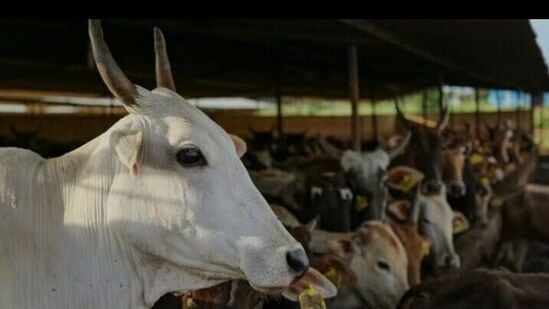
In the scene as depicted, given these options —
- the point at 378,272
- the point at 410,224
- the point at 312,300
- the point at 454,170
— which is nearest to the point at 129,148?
the point at 312,300

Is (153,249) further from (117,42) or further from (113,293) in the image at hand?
(117,42)

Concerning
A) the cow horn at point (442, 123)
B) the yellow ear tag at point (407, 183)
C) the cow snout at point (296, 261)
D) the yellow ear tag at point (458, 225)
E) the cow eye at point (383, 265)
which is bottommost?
the yellow ear tag at point (458, 225)

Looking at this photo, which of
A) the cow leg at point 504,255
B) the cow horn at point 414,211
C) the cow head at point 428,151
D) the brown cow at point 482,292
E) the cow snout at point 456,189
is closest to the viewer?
the brown cow at point 482,292

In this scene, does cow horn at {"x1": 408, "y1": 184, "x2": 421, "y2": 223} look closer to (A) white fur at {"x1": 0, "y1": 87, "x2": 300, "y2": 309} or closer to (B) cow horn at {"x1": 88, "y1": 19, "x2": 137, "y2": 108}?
(A) white fur at {"x1": 0, "y1": 87, "x2": 300, "y2": 309}

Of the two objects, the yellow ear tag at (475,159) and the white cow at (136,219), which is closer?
the white cow at (136,219)

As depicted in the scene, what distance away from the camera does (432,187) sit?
340 inches

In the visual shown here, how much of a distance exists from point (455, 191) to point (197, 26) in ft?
A: 13.1

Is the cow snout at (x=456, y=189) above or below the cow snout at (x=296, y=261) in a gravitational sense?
below

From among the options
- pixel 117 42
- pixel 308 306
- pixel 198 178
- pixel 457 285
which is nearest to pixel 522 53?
pixel 117 42

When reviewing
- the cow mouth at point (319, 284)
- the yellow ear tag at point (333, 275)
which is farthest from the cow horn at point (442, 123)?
the cow mouth at point (319, 284)

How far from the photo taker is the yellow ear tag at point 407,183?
8352 mm

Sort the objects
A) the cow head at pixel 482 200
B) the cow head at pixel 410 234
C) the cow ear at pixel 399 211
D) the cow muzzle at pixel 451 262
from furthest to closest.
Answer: the cow head at pixel 482 200 < the cow muzzle at pixel 451 262 < the cow ear at pixel 399 211 < the cow head at pixel 410 234

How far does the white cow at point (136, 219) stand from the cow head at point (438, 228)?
5115 millimetres

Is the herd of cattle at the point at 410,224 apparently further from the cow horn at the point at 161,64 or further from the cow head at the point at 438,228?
the cow horn at the point at 161,64
